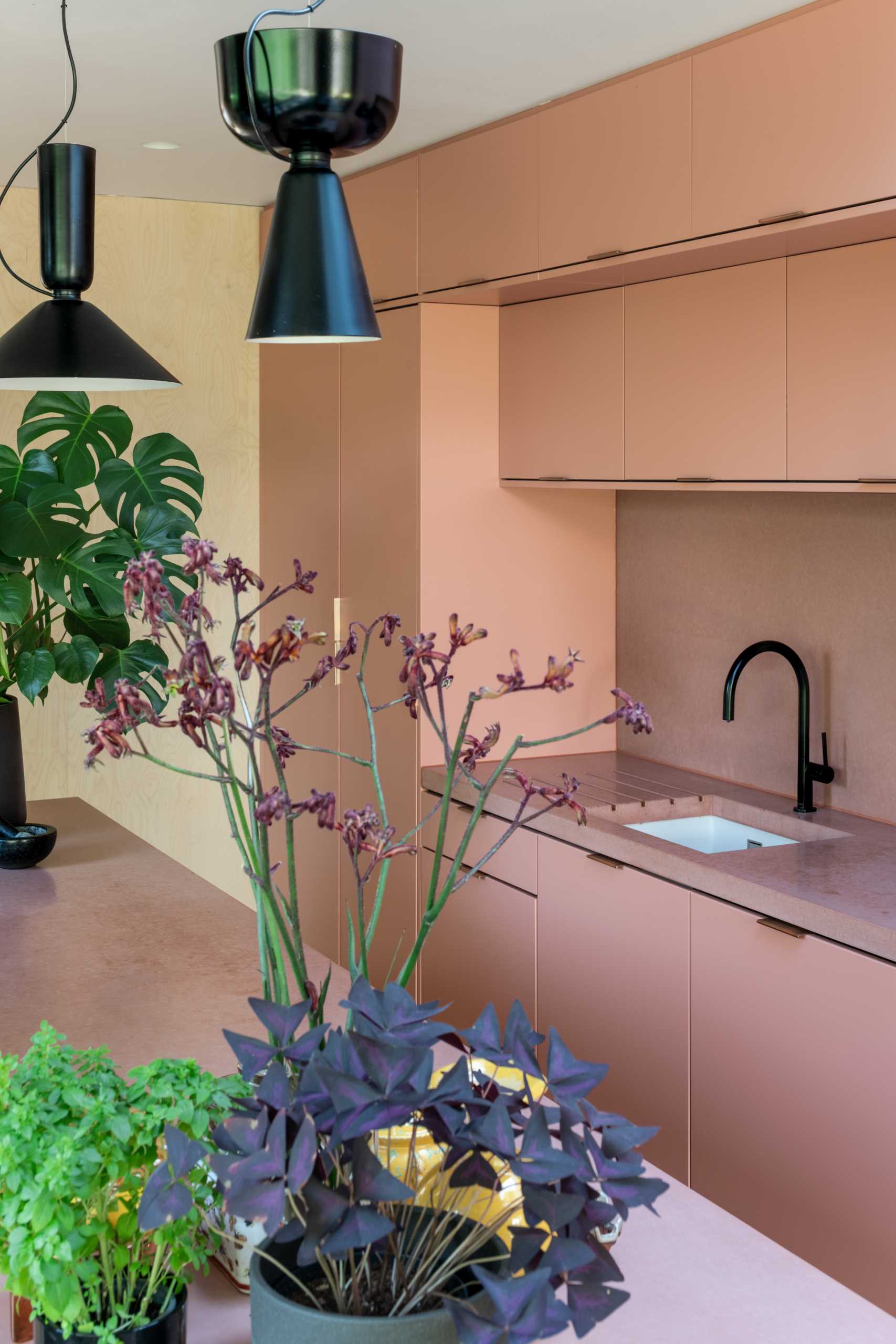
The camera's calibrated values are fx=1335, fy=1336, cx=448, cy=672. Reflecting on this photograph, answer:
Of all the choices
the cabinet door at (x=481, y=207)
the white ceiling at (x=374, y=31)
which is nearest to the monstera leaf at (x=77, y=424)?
the white ceiling at (x=374, y=31)

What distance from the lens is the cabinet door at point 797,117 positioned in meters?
2.31

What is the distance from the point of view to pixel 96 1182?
88 cm

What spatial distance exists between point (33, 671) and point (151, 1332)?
180 centimetres

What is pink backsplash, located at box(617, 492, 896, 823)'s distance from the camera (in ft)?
9.84

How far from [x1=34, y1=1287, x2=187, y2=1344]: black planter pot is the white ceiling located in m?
2.24

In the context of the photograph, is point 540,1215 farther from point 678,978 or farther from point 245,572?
point 678,978

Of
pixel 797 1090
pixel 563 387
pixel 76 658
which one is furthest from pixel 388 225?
pixel 797 1090

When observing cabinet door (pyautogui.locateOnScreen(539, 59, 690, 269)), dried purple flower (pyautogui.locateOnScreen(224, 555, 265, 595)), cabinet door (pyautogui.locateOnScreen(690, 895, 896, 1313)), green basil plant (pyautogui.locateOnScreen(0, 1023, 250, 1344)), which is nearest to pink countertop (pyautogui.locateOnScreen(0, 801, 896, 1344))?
cabinet door (pyautogui.locateOnScreen(690, 895, 896, 1313))

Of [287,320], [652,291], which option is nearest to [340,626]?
[652,291]

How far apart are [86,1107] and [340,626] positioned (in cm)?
314

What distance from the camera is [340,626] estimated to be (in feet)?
13.1

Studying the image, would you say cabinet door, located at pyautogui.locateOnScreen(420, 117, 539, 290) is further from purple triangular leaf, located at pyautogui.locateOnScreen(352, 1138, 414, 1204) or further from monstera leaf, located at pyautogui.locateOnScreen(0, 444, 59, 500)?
purple triangular leaf, located at pyautogui.locateOnScreen(352, 1138, 414, 1204)

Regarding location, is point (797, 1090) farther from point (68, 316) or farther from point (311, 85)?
point (311, 85)

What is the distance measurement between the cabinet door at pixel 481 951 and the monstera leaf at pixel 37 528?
51.0 inches
